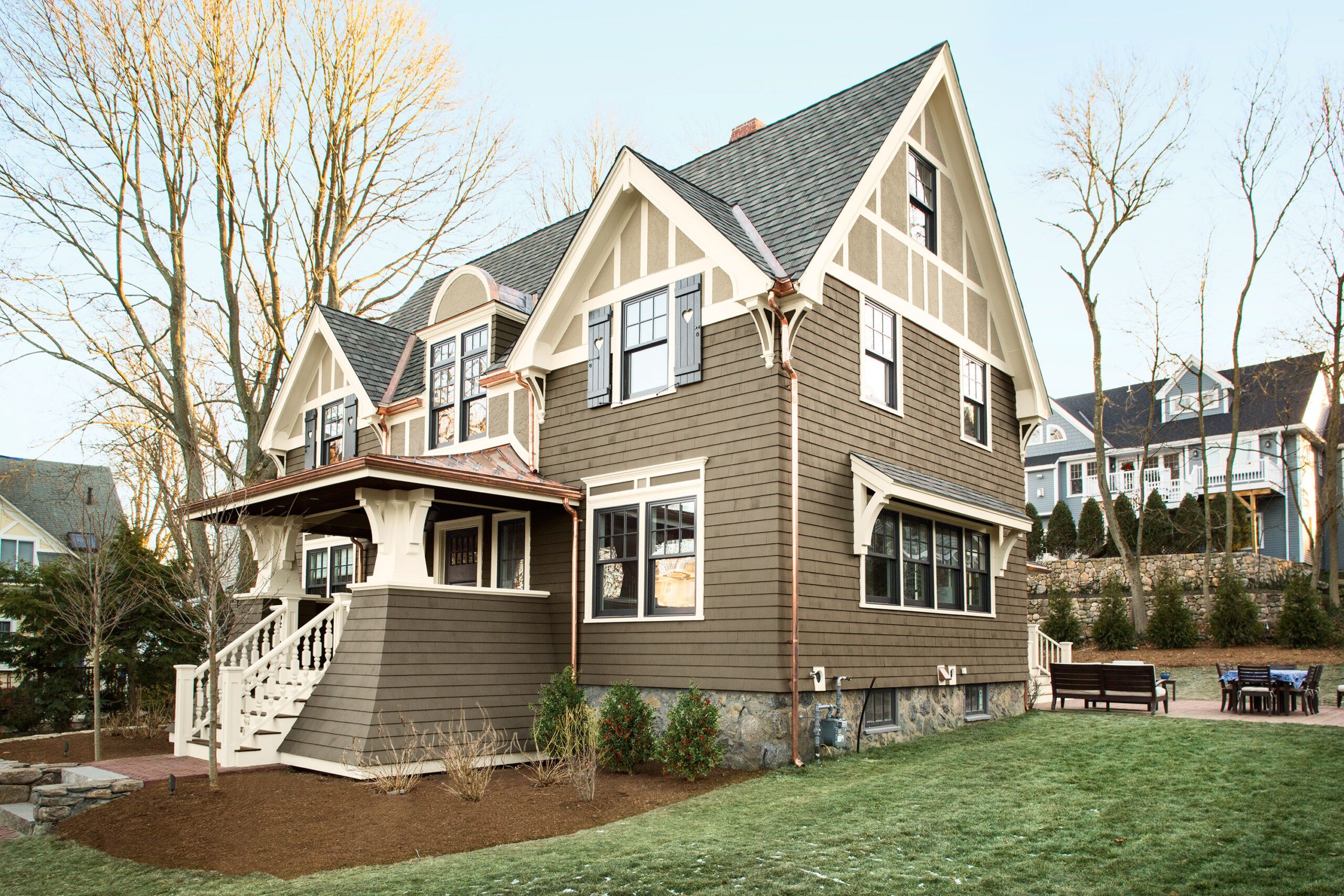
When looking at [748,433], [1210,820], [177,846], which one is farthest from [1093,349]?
[177,846]

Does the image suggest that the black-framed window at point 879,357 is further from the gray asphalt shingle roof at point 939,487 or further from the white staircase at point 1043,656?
the white staircase at point 1043,656

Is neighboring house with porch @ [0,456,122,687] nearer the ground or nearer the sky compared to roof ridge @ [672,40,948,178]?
nearer the ground

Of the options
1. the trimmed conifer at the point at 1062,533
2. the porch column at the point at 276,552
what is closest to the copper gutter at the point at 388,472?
the porch column at the point at 276,552

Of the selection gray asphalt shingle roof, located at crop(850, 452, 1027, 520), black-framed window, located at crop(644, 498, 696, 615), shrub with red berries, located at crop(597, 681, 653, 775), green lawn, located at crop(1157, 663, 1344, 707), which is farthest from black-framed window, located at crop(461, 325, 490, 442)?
green lawn, located at crop(1157, 663, 1344, 707)

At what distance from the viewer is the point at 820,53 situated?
648 inches

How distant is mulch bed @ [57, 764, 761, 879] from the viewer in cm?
796

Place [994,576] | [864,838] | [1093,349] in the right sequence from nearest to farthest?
[864,838]
[994,576]
[1093,349]

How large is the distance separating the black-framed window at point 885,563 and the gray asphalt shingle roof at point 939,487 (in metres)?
0.72

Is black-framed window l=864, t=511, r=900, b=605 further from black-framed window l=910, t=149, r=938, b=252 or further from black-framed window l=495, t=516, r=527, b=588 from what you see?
black-framed window l=495, t=516, r=527, b=588

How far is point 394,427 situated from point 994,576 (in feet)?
36.8

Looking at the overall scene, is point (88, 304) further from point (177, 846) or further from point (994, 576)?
point (994, 576)

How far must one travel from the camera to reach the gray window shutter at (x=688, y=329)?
12.1 metres

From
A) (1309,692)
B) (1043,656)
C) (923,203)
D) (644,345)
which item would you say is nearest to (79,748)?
(644,345)

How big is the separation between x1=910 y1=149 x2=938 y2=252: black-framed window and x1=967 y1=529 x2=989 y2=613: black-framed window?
4675 mm
